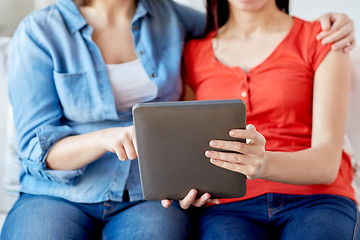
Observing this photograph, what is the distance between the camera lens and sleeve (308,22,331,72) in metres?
1.14

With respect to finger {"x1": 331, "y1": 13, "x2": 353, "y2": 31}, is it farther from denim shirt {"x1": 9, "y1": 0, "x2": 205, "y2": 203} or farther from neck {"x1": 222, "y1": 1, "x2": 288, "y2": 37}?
denim shirt {"x1": 9, "y1": 0, "x2": 205, "y2": 203}

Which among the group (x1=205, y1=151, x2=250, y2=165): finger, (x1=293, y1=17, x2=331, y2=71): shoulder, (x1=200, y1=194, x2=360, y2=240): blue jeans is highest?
(x1=293, y1=17, x2=331, y2=71): shoulder

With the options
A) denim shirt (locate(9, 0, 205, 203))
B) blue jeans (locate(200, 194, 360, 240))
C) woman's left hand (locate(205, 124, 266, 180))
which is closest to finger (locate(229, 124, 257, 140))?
woman's left hand (locate(205, 124, 266, 180))

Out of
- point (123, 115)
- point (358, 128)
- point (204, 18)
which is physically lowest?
point (358, 128)

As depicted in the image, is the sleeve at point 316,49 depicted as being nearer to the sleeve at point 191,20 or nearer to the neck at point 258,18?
the neck at point 258,18

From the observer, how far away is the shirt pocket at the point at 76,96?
45.2 inches

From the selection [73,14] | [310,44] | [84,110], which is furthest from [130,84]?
[310,44]

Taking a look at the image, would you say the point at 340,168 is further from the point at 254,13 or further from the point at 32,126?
the point at 32,126

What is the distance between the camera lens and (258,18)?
1267 mm

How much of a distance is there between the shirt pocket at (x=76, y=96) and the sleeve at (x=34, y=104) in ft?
0.11

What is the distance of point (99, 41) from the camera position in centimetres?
122

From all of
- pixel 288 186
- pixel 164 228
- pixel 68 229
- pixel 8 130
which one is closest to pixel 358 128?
pixel 288 186

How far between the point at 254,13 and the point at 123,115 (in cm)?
51

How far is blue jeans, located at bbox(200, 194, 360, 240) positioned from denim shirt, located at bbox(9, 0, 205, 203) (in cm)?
25
